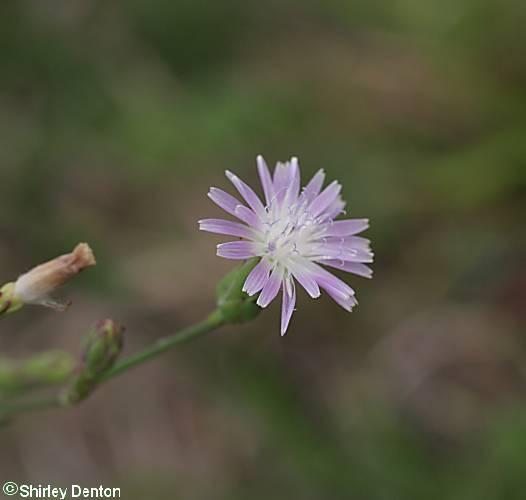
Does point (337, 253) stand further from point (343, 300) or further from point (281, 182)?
point (281, 182)

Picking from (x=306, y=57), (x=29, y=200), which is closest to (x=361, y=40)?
(x=306, y=57)

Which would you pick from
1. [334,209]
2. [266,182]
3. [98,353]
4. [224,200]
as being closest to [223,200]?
[224,200]

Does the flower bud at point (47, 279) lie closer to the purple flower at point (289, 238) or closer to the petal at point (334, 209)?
the purple flower at point (289, 238)

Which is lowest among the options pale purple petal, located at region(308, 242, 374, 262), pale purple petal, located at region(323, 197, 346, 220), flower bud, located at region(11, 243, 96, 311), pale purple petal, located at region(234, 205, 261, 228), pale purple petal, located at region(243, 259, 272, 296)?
pale purple petal, located at region(243, 259, 272, 296)

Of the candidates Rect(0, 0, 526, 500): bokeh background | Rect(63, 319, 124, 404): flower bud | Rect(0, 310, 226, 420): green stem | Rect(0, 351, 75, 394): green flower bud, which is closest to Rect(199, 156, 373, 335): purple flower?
Rect(0, 310, 226, 420): green stem

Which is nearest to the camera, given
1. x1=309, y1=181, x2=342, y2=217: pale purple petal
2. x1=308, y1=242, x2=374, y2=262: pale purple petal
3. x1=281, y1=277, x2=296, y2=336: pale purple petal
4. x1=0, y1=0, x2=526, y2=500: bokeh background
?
x1=281, y1=277, x2=296, y2=336: pale purple petal

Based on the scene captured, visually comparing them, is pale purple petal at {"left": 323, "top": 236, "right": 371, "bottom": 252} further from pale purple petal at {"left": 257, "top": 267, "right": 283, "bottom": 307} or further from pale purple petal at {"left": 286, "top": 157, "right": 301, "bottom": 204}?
pale purple petal at {"left": 257, "top": 267, "right": 283, "bottom": 307}

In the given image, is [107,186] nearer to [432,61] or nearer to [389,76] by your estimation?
[389,76]
